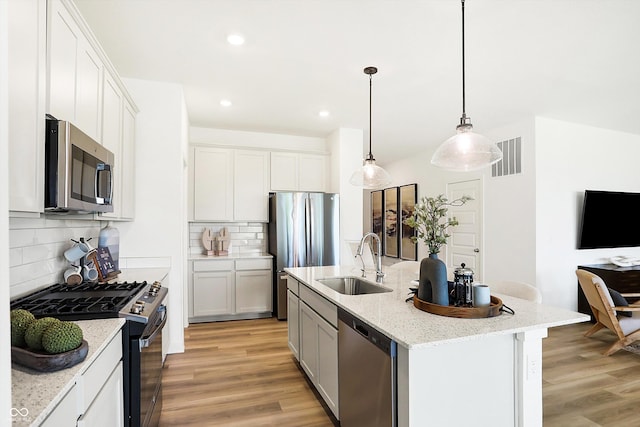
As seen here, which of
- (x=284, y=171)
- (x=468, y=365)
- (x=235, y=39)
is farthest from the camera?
(x=284, y=171)

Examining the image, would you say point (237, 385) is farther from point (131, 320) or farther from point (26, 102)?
point (26, 102)

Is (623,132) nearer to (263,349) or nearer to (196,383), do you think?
(263,349)

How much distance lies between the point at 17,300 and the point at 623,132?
23.5 ft

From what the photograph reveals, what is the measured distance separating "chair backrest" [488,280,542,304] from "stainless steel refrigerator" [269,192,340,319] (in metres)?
2.58

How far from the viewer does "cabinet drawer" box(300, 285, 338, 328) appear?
221 cm

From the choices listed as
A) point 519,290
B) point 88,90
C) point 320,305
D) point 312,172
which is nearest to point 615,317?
point 519,290

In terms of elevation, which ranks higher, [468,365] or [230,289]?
[468,365]

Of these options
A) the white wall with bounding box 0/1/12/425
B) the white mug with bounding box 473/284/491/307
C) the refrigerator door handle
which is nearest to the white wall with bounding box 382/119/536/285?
the refrigerator door handle

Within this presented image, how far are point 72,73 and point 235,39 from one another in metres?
1.19

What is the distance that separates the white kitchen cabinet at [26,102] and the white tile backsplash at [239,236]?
12.1ft

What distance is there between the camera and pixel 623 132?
5160 mm

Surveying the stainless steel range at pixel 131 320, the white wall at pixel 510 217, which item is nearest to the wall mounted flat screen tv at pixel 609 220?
the white wall at pixel 510 217

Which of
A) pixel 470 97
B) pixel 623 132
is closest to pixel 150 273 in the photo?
pixel 470 97

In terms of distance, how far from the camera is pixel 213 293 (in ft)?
15.1
